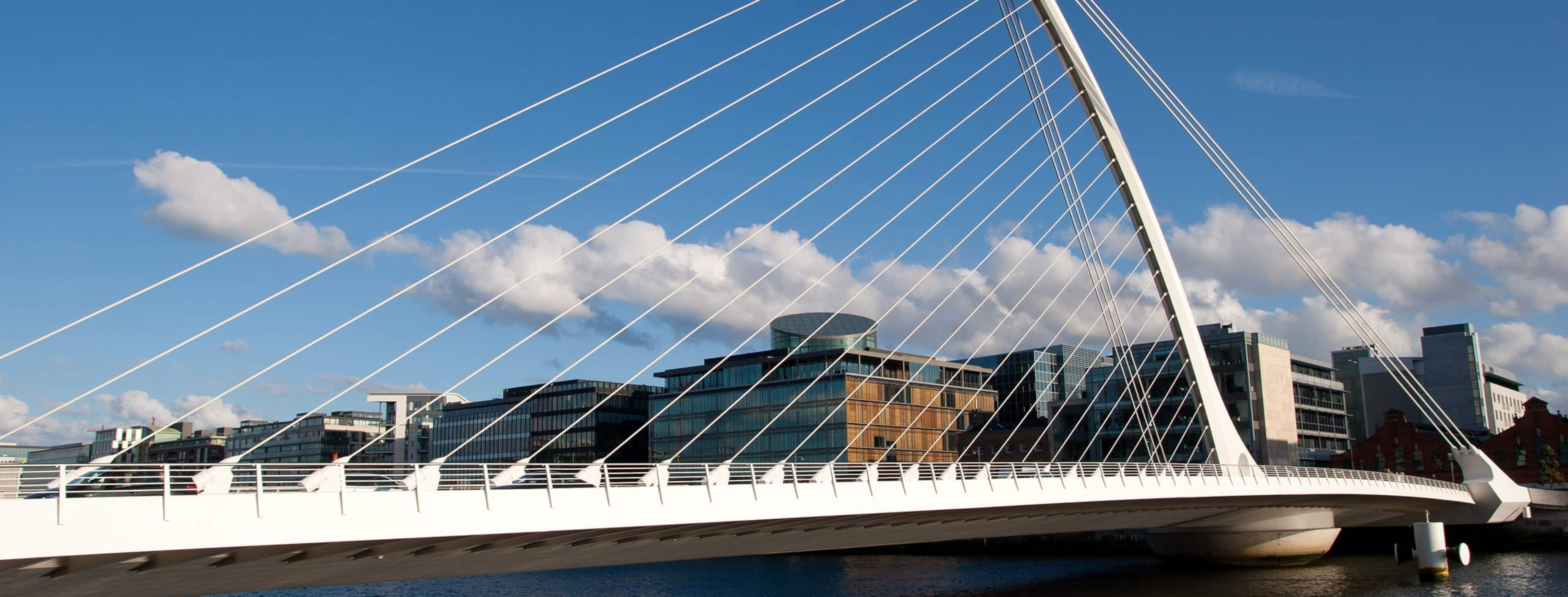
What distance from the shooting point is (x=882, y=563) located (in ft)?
222

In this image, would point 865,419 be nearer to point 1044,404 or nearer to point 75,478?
point 1044,404

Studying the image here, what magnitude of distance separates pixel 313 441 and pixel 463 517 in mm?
171238

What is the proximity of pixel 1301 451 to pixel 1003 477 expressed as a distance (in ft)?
226

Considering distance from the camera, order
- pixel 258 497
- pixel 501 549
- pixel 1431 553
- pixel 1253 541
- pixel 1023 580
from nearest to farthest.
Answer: pixel 258 497, pixel 501 549, pixel 1431 553, pixel 1253 541, pixel 1023 580

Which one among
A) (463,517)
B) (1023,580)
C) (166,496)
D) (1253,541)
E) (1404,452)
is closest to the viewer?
(166,496)

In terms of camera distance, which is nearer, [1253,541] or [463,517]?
[463,517]

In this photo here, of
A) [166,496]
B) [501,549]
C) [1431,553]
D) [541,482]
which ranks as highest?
[166,496]

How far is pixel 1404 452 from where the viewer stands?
8538 cm

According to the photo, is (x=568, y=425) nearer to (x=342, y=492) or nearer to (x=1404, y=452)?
(x=1404, y=452)

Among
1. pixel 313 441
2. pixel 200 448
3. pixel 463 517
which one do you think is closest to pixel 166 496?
pixel 463 517

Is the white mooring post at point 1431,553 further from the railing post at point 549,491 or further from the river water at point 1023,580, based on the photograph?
the railing post at point 549,491

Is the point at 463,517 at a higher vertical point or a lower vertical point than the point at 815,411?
lower

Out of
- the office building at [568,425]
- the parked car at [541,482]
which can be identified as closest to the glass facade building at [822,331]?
the office building at [568,425]

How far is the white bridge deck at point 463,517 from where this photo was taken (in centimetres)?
1667
